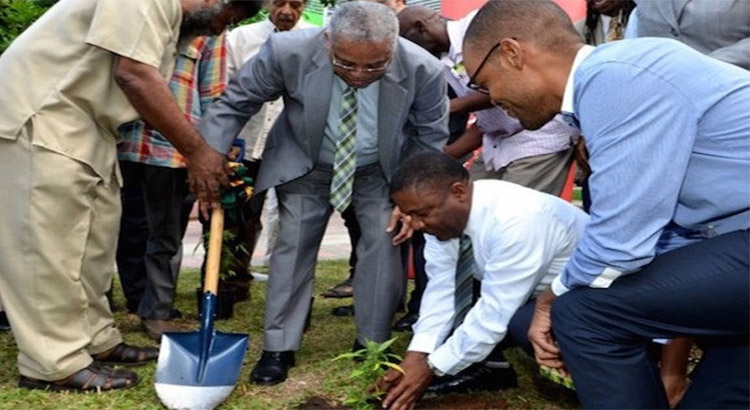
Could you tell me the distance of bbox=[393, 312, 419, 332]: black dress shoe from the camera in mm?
5199

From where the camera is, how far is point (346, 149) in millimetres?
4238

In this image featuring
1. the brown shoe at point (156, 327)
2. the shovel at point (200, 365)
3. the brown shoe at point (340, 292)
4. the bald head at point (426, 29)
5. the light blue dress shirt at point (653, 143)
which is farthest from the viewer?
the brown shoe at point (340, 292)

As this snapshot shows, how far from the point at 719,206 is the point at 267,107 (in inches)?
146

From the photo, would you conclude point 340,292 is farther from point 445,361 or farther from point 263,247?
point 263,247

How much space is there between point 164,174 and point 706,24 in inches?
104

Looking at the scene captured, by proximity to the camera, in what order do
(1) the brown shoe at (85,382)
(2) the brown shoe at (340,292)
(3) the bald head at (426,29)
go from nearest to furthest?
1. (1) the brown shoe at (85,382)
2. (3) the bald head at (426,29)
3. (2) the brown shoe at (340,292)

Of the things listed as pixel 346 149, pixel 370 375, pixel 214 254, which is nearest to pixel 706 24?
pixel 346 149

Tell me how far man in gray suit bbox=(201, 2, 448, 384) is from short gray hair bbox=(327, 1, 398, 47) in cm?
3

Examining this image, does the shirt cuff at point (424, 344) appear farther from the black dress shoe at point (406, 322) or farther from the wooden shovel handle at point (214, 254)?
the black dress shoe at point (406, 322)

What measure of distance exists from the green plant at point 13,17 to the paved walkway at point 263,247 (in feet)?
8.64

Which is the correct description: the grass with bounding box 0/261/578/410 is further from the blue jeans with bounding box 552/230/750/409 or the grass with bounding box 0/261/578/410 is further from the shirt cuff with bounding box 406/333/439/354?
the blue jeans with bounding box 552/230/750/409

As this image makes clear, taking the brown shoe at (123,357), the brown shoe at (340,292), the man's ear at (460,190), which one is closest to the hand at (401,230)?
the man's ear at (460,190)

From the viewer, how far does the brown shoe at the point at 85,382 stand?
3891 millimetres

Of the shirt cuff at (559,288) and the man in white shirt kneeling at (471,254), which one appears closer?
the shirt cuff at (559,288)
